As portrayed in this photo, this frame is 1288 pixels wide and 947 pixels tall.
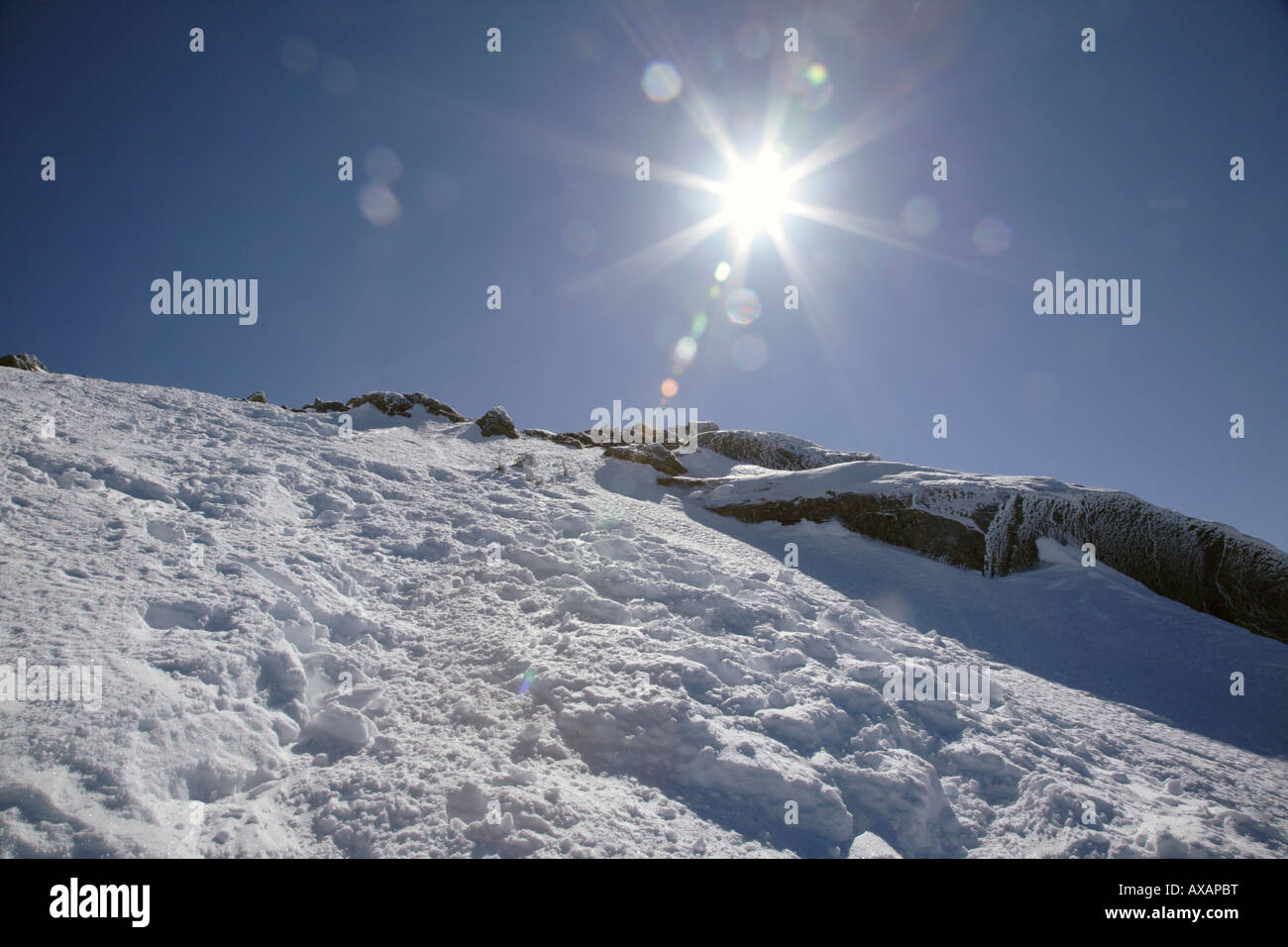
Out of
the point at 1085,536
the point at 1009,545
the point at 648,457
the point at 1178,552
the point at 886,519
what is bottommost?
the point at 1178,552

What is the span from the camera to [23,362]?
40.0ft

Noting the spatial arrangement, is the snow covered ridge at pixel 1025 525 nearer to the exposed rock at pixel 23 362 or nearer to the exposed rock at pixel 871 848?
the exposed rock at pixel 871 848

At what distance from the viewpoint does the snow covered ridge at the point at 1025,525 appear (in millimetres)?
9477

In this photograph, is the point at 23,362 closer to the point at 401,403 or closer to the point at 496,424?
the point at 401,403

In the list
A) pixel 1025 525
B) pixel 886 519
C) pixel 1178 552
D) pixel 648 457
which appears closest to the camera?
pixel 1178 552

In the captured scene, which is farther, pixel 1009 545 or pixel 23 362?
pixel 23 362

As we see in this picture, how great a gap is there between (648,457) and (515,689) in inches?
464

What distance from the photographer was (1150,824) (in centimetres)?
446

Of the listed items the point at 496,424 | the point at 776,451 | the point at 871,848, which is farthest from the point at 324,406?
the point at 871,848

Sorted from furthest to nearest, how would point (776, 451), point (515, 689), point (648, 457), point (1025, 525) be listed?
point (776, 451), point (648, 457), point (1025, 525), point (515, 689)

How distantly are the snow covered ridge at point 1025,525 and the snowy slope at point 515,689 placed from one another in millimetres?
950

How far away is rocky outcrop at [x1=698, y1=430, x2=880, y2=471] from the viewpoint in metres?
19.5

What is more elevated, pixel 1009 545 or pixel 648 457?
pixel 648 457
